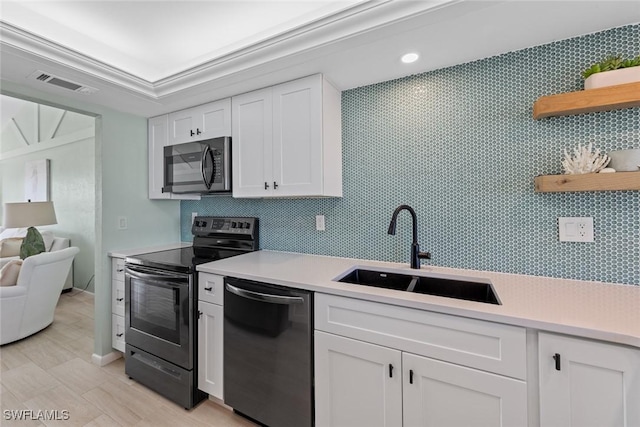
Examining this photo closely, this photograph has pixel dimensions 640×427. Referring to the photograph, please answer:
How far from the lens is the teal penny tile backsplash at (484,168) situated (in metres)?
1.41

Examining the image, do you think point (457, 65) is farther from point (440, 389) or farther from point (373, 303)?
point (440, 389)

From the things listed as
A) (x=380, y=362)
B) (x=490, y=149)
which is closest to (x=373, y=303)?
(x=380, y=362)

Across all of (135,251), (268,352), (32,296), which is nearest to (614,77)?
(268,352)

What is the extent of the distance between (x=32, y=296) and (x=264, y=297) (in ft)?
9.44

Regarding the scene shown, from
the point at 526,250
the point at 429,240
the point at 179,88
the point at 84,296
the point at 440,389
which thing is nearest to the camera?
the point at 440,389

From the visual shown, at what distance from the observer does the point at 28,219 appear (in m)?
3.21

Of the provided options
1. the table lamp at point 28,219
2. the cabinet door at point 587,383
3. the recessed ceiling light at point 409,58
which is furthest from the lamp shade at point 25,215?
the cabinet door at point 587,383

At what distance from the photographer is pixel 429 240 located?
5.93 feet

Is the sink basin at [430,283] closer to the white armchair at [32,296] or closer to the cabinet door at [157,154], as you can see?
the cabinet door at [157,154]

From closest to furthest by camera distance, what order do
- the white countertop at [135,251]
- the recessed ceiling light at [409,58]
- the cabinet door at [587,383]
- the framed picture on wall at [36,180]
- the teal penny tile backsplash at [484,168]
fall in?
the cabinet door at [587,383], the teal penny tile backsplash at [484,168], the recessed ceiling light at [409,58], the white countertop at [135,251], the framed picture on wall at [36,180]

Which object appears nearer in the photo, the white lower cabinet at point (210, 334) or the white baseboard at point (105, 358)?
the white lower cabinet at point (210, 334)

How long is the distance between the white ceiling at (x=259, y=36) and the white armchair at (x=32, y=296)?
179 centimetres

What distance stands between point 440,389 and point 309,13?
2.07m

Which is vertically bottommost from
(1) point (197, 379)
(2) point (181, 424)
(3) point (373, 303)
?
(2) point (181, 424)
